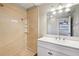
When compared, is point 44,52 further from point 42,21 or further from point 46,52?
point 42,21

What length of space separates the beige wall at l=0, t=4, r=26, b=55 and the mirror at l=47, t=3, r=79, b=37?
15.4 inches

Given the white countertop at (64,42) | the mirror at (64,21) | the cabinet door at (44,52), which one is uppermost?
the mirror at (64,21)

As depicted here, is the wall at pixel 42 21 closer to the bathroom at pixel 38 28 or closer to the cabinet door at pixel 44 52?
the bathroom at pixel 38 28

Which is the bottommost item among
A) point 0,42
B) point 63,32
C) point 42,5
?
point 0,42

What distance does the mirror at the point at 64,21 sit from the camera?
52.0 inches

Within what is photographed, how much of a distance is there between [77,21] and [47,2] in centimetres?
47

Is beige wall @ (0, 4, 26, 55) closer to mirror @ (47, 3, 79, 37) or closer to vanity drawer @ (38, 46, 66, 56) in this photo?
vanity drawer @ (38, 46, 66, 56)

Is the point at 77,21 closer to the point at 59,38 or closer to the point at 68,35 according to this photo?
the point at 68,35

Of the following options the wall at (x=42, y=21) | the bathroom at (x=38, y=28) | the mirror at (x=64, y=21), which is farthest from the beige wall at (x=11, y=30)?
the mirror at (x=64, y=21)

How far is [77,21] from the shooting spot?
1304mm

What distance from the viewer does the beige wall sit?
135cm

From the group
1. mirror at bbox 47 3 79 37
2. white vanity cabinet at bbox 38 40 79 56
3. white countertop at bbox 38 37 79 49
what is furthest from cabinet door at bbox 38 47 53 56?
mirror at bbox 47 3 79 37

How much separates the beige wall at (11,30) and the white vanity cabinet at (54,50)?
25 cm

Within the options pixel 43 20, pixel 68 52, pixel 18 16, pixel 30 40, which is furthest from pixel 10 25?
pixel 68 52
